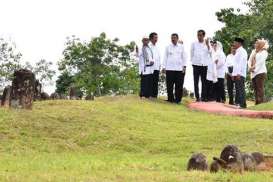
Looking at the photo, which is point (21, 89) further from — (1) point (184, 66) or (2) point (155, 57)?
(1) point (184, 66)

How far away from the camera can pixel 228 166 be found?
9.26m

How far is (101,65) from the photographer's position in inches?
1668

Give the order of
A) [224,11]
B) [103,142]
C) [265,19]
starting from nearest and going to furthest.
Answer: [103,142], [265,19], [224,11]

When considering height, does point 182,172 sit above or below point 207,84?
below

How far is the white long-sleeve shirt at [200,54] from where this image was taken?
21.1 metres

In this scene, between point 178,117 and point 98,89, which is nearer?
point 178,117

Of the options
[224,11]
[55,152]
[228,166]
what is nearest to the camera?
[228,166]

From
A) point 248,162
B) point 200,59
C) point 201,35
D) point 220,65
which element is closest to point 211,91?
point 220,65

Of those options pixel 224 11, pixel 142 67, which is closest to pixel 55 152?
pixel 142 67

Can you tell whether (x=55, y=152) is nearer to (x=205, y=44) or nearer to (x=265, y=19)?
(x=205, y=44)

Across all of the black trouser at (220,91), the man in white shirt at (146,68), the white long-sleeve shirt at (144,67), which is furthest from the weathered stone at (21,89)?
the black trouser at (220,91)

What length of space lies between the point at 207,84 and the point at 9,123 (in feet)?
30.9

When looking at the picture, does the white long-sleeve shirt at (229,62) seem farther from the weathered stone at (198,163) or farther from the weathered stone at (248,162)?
the weathered stone at (198,163)

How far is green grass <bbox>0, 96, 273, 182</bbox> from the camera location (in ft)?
29.6
